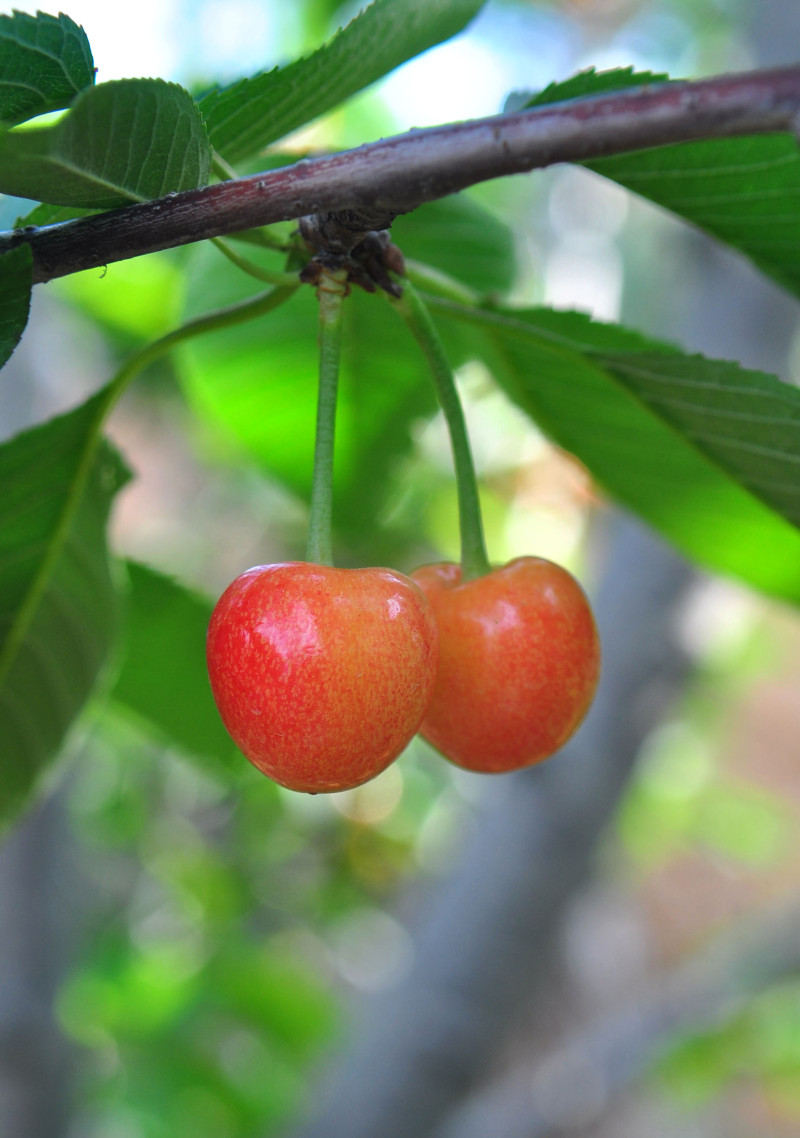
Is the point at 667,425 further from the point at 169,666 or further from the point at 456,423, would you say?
the point at 169,666

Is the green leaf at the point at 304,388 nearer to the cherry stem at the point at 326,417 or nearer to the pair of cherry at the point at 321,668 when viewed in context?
the cherry stem at the point at 326,417

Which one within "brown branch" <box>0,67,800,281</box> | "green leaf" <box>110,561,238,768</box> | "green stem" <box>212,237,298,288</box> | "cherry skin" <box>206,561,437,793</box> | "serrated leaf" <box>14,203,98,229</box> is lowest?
"cherry skin" <box>206,561,437,793</box>

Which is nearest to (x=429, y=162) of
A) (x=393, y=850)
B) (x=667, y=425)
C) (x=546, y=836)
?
(x=667, y=425)

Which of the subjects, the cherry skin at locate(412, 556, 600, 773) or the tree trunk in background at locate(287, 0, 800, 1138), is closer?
the cherry skin at locate(412, 556, 600, 773)

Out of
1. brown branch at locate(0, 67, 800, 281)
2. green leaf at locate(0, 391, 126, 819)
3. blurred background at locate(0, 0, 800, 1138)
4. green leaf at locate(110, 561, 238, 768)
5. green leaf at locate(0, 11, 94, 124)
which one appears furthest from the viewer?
blurred background at locate(0, 0, 800, 1138)

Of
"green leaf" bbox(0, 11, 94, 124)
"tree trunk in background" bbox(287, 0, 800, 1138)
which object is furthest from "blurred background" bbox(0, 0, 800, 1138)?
"green leaf" bbox(0, 11, 94, 124)

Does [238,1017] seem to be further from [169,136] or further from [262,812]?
[169,136]

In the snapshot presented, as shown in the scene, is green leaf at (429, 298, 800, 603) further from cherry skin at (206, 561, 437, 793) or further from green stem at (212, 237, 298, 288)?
cherry skin at (206, 561, 437, 793)
